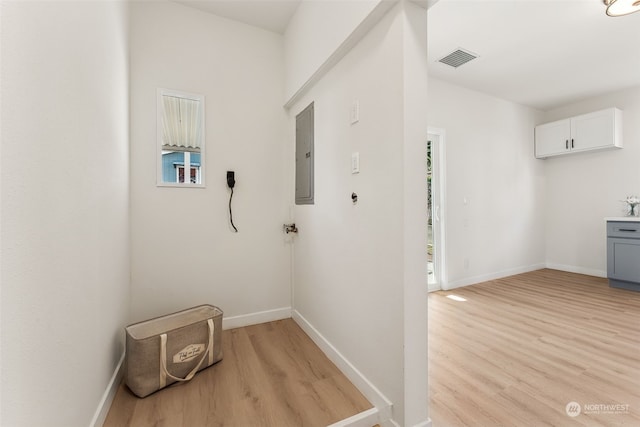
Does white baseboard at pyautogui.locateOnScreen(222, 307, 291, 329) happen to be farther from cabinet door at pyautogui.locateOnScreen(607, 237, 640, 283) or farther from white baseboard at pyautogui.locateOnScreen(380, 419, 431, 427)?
cabinet door at pyautogui.locateOnScreen(607, 237, 640, 283)

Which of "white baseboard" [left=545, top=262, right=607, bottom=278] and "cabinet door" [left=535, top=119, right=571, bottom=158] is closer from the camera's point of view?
"white baseboard" [left=545, top=262, right=607, bottom=278]

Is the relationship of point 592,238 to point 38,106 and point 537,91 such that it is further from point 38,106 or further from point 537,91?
point 38,106

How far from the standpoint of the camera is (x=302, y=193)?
2.45m

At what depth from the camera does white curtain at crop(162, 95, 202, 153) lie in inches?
89.7

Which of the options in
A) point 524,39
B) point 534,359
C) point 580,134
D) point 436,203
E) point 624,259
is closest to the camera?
point 534,359

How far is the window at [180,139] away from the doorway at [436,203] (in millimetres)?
2775

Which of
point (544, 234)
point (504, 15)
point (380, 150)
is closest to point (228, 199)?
point (380, 150)

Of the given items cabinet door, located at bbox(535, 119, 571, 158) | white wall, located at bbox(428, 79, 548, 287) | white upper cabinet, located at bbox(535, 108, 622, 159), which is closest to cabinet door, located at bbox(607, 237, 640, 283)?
white wall, located at bbox(428, 79, 548, 287)

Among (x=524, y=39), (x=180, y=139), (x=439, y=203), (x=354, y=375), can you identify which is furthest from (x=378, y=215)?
(x=524, y=39)

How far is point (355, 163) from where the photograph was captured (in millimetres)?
1650

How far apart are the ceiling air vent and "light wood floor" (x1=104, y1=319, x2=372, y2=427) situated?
3289 mm

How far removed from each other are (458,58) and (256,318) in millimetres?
3540

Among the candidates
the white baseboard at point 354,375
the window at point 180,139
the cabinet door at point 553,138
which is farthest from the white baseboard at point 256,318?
the cabinet door at point 553,138

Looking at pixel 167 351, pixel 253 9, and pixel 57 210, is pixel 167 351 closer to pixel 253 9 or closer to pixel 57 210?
pixel 57 210
